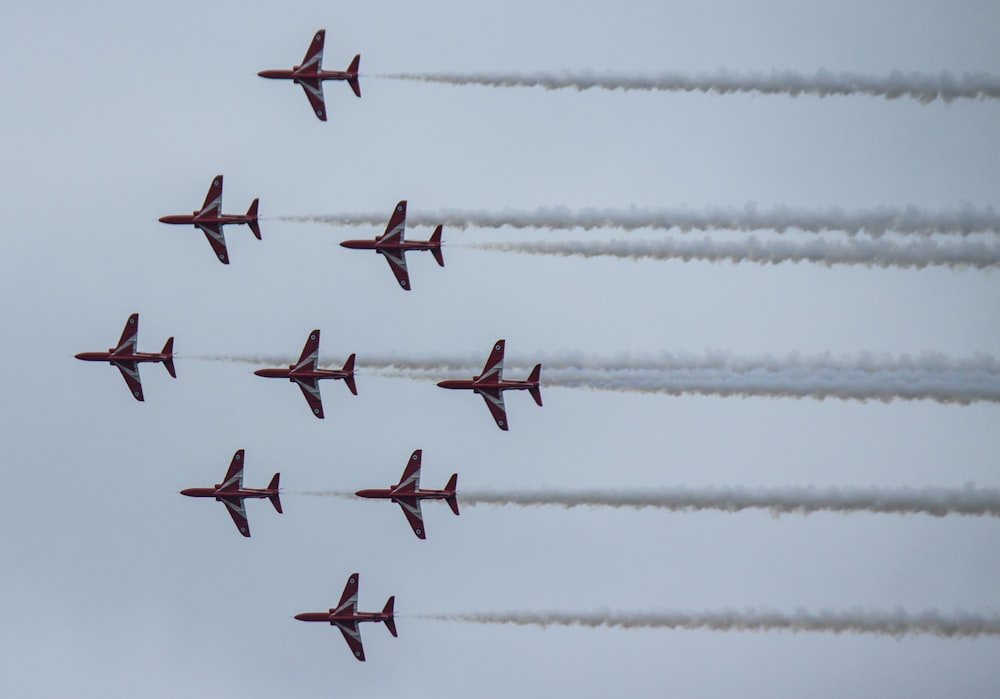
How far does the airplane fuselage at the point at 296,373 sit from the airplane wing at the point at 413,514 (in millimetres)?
5752

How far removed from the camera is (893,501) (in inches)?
2435

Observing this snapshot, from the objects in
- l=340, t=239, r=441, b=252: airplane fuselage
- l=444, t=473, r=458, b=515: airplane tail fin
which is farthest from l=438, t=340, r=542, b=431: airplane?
l=340, t=239, r=441, b=252: airplane fuselage

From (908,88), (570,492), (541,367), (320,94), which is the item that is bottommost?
(570,492)

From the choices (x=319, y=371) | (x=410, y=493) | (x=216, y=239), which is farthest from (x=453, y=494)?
(x=216, y=239)

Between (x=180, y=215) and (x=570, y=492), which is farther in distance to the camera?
(x=180, y=215)

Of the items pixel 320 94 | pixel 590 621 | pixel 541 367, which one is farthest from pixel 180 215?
pixel 590 621

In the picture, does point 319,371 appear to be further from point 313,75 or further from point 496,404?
point 313,75

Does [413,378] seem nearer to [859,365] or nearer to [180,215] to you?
[180,215]

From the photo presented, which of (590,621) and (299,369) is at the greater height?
(299,369)

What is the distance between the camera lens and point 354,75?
80.9 m

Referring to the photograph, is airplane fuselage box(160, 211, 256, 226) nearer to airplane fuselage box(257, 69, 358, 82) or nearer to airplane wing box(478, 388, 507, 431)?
airplane fuselage box(257, 69, 358, 82)

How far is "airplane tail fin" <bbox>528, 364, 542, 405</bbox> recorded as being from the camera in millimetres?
74000

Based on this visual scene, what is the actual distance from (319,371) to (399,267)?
540cm

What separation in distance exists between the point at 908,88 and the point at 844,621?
681 inches
